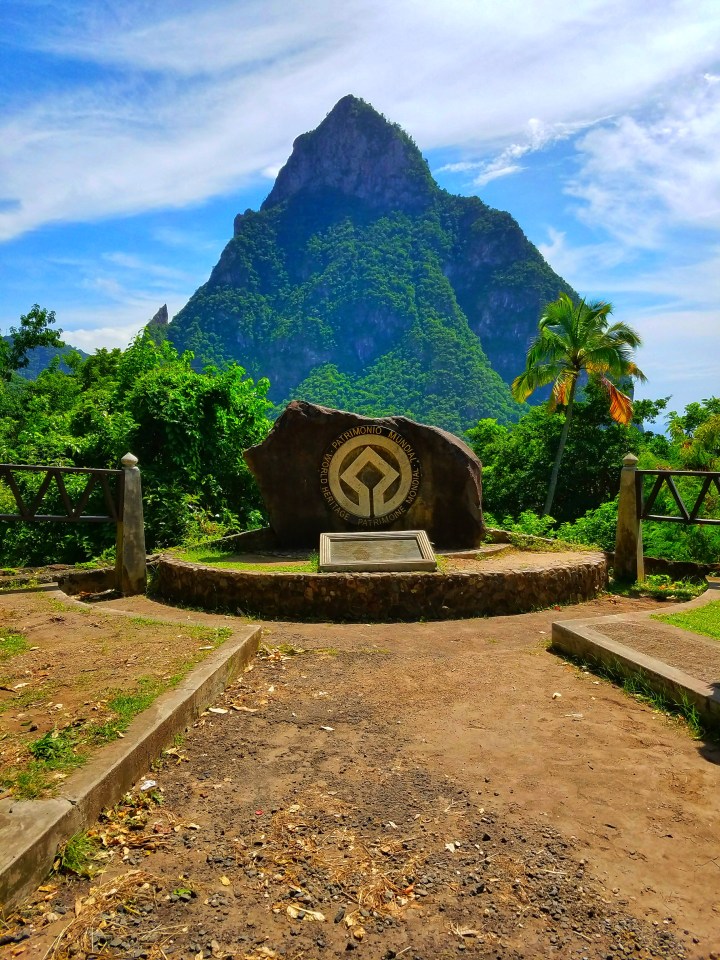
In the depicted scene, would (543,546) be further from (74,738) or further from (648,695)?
(74,738)

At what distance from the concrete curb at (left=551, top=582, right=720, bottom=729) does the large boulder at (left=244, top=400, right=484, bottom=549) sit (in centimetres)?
402

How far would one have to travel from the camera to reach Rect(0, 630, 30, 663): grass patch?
542 centimetres

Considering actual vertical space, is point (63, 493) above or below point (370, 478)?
below

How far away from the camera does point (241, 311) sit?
329 feet

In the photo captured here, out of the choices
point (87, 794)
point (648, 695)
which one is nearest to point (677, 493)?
point (648, 695)

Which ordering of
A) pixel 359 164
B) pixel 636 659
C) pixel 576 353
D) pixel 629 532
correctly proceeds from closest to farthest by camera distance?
pixel 636 659 < pixel 629 532 < pixel 576 353 < pixel 359 164

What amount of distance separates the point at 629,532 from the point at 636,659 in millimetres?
4801

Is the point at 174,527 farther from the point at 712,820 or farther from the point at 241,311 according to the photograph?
the point at 241,311

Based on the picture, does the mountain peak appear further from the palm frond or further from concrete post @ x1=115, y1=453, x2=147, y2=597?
concrete post @ x1=115, y1=453, x2=147, y2=597

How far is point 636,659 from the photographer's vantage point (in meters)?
5.04

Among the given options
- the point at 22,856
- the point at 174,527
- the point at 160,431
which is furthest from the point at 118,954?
the point at 160,431

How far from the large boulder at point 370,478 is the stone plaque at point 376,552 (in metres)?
1.24

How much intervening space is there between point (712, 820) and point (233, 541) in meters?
8.44

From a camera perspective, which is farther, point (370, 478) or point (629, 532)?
point (370, 478)
